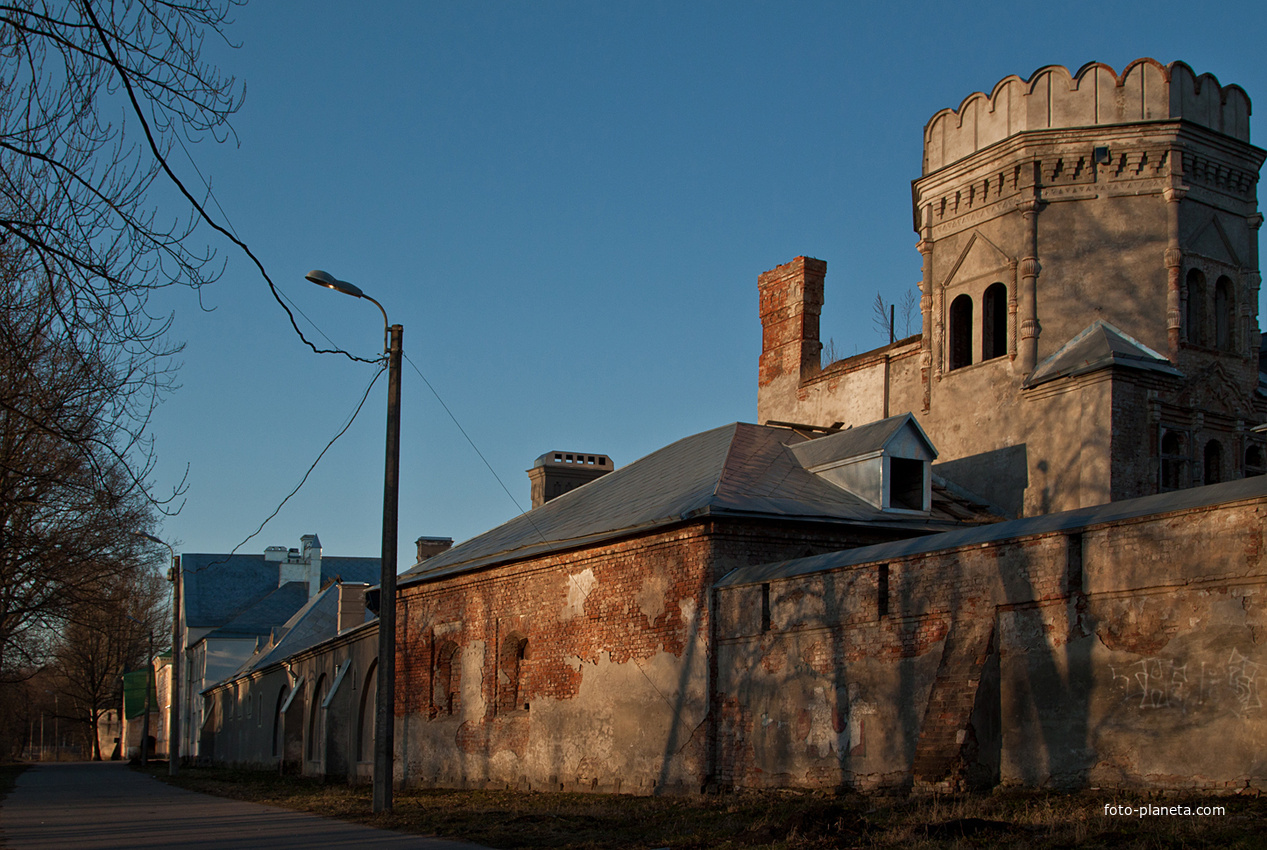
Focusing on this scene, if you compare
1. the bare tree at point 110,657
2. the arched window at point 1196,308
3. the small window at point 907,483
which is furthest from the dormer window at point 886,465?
the bare tree at point 110,657

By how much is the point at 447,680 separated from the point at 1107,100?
16457mm

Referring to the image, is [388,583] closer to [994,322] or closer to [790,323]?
[994,322]

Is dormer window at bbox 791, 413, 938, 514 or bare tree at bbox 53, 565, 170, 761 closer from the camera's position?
dormer window at bbox 791, 413, 938, 514

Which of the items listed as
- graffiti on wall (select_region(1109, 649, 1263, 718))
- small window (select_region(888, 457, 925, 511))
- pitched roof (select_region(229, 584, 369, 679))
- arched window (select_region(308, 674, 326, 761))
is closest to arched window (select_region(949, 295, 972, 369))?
small window (select_region(888, 457, 925, 511))

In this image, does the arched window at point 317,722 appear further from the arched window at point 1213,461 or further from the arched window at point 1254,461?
the arched window at point 1254,461

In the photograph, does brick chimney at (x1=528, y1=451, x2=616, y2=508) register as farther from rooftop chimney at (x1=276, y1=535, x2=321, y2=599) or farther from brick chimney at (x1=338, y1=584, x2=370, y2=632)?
rooftop chimney at (x1=276, y1=535, x2=321, y2=599)

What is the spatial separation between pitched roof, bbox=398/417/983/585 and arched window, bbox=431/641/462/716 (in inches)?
60.8

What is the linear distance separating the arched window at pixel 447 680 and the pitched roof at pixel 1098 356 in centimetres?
1194

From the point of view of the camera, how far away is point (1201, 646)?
1064 centimetres

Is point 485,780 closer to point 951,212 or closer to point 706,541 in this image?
point 706,541

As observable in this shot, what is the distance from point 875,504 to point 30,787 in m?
22.0

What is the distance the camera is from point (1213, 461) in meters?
21.8

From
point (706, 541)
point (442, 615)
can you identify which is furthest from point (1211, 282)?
point (442, 615)

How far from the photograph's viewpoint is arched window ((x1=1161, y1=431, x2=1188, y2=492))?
20703mm
